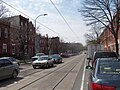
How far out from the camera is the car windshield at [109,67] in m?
7.39

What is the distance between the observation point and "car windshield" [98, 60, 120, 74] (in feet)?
24.3

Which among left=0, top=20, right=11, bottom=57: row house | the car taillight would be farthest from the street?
left=0, top=20, right=11, bottom=57: row house

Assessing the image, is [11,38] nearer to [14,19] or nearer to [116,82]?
[14,19]

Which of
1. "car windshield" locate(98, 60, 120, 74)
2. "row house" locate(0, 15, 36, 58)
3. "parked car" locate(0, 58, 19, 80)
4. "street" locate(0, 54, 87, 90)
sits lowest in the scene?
"street" locate(0, 54, 87, 90)

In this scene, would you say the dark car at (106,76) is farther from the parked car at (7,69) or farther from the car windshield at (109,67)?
the parked car at (7,69)

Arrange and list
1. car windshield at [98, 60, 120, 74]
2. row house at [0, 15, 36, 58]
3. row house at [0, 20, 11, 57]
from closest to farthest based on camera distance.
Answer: car windshield at [98, 60, 120, 74] → row house at [0, 15, 36, 58] → row house at [0, 20, 11, 57]

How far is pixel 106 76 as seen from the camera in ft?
22.3

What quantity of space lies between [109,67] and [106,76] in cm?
93

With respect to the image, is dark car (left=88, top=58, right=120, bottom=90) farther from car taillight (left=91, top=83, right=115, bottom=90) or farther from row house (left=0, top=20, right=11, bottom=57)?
row house (left=0, top=20, right=11, bottom=57)

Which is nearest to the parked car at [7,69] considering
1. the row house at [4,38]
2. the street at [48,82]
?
the street at [48,82]

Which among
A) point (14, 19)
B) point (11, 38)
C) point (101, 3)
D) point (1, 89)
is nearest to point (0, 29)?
point (11, 38)

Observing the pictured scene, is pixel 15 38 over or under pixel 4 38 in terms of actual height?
under

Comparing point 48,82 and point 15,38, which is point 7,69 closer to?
point 48,82

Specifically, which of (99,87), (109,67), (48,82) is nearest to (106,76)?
(99,87)
